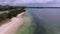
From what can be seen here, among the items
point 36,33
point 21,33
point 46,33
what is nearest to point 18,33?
point 21,33

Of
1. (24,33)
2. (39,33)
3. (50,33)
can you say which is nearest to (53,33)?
(50,33)

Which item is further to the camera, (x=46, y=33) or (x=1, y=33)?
(x=46, y=33)

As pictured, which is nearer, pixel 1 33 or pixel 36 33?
pixel 1 33

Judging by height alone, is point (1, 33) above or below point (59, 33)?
above

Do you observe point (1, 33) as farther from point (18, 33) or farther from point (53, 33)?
point (53, 33)

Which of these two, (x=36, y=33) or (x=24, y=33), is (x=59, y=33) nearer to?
(x=36, y=33)

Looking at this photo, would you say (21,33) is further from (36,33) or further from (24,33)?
(36,33)

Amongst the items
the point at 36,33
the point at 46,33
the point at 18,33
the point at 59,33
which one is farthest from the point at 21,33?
the point at 59,33
